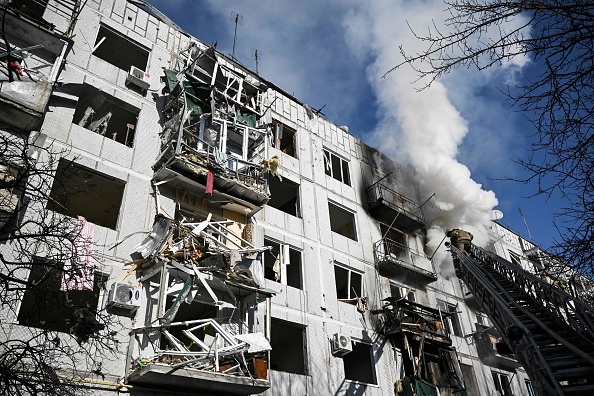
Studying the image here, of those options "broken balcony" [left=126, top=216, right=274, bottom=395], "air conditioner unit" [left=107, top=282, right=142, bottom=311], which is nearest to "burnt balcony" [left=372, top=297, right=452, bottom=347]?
"broken balcony" [left=126, top=216, right=274, bottom=395]

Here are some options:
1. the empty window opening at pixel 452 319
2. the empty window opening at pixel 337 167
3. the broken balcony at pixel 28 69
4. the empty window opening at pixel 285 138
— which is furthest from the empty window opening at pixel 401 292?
the broken balcony at pixel 28 69

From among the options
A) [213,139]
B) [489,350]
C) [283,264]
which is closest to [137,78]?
[213,139]

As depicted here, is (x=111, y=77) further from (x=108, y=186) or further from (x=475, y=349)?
(x=475, y=349)

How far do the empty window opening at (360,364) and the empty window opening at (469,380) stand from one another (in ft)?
20.0

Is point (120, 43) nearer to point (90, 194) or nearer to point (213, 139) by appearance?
point (213, 139)

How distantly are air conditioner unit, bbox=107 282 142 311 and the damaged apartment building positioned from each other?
0.12ft

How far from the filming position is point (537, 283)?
11.4 meters

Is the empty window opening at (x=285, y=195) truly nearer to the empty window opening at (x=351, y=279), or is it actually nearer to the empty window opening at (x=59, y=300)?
the empty window opening at (x=351, y=279)

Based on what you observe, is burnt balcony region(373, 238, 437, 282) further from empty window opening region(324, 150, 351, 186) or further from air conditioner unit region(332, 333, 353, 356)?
air conditioner unit region(332, 333, 353, 356)

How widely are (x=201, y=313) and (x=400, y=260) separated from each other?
1039cm

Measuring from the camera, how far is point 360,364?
16625 mm

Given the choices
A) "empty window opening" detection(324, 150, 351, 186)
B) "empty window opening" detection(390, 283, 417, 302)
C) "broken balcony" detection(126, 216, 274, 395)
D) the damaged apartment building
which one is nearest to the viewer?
"broken balcony" detection(126, 216, 274, 395)

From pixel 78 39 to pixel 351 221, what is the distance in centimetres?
1454

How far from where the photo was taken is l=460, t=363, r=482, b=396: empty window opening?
63.1ft
